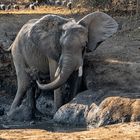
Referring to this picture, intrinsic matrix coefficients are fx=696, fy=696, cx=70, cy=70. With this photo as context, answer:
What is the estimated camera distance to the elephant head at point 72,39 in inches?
588

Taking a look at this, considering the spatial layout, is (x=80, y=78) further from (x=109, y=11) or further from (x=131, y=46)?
(x=109, y=11)

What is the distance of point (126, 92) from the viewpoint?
1449 cm

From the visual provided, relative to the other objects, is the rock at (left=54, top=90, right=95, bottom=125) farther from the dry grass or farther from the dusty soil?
the dry grass

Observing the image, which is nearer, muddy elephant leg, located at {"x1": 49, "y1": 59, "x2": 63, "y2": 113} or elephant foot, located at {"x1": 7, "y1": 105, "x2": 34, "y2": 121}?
muddy elephant leg, located at {"x1": 49, "y1": 59, "x2": 63, "y2": 113}

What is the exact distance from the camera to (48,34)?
1594cm

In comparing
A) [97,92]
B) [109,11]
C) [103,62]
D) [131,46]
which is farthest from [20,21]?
[97,92]

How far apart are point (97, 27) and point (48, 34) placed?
48.6 inches

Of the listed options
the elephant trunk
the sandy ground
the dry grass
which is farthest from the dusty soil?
the dry grass

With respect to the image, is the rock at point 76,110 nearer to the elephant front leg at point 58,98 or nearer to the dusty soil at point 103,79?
the dusty soil at point 103,79

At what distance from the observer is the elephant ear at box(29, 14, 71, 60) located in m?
15.7

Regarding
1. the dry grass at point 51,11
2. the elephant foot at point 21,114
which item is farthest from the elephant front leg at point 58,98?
the dry grass at point 51,11

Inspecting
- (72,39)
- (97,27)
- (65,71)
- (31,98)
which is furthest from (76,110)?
(97,27)

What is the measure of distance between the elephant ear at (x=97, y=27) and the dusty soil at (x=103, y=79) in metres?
0.51

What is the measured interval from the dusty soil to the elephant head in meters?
0.68
